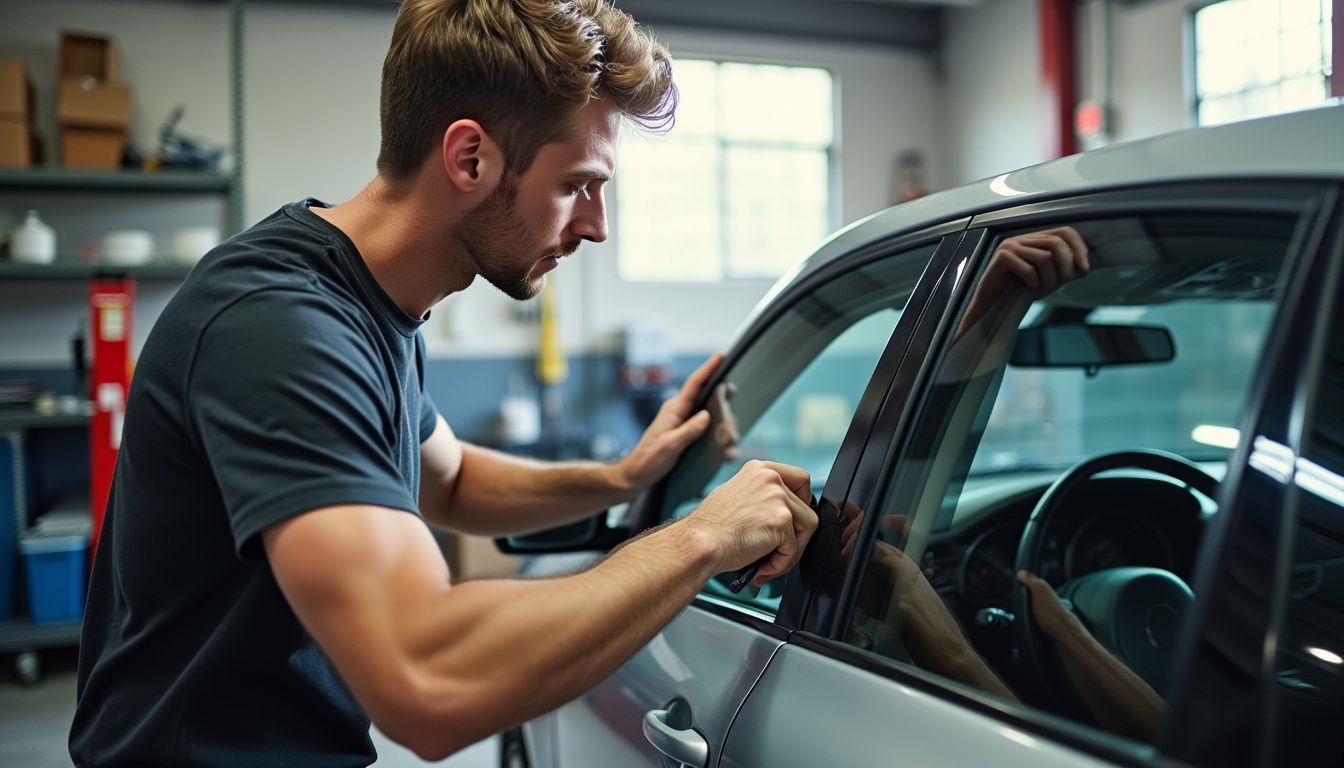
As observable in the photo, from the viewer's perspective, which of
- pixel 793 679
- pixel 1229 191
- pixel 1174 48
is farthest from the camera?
pixel 1174 48

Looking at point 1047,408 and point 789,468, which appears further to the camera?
point 1047,408

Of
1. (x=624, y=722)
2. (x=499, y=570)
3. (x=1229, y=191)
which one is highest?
(x=1229, y=191)

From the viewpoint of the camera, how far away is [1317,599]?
1.13 m

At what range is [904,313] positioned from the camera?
3.59ft

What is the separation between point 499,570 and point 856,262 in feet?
13.7

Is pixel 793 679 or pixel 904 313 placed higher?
pixel 904 313

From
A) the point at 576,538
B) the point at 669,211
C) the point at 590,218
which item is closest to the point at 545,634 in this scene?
the point at 590,218

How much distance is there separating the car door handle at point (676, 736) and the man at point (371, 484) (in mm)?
172

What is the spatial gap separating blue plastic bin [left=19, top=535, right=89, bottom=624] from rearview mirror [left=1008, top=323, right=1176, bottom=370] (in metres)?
4.37

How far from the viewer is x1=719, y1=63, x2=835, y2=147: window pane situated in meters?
7.04

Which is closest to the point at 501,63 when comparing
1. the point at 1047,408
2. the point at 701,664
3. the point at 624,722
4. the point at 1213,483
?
the point at 701,664

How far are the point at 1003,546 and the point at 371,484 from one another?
94 cm

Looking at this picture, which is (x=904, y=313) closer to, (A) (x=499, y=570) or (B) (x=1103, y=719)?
(B) (x=1103, y=719)

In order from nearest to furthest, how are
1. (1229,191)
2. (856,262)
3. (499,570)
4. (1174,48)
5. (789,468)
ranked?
(1229,191) → (789,468) → (856,262) → (499,570) → (1174,48)
